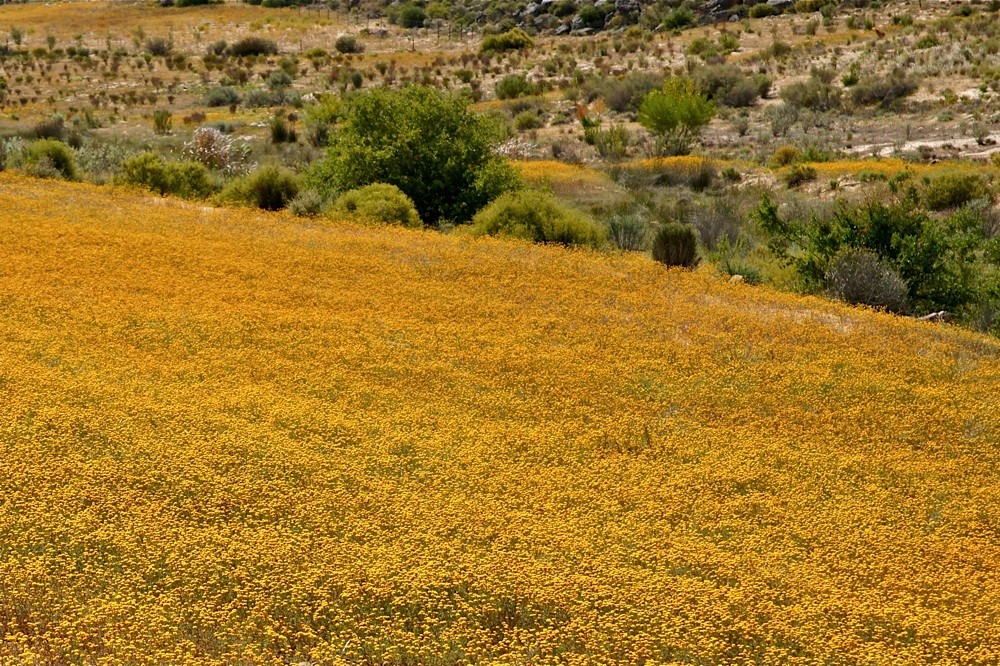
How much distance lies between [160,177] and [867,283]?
17.7 metres

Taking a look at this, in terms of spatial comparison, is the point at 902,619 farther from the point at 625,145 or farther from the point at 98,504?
the point at 625,145

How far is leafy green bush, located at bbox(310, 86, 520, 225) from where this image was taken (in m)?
29.2

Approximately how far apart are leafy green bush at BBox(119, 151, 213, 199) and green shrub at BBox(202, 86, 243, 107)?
90.7 ft

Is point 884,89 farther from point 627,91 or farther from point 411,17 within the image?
point 411,17

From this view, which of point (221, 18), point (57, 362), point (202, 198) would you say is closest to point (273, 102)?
point (202, 198)

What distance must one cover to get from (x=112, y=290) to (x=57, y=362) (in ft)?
11.1

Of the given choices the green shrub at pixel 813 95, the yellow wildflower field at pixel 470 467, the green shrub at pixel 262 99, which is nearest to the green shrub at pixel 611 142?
the green shrub at pixel 813 95

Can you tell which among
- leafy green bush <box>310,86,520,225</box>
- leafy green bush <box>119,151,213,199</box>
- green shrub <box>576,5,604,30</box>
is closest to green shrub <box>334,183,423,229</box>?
leafy green bush <box>310,86,520,225</box>

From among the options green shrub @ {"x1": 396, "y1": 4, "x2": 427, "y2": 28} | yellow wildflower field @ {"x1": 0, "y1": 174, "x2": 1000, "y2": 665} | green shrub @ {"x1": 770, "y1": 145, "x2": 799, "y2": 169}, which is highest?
green shrub @ {"x1": 396, "y1": 4, "x2": 427, "y2": 28}

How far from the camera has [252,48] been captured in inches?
2975

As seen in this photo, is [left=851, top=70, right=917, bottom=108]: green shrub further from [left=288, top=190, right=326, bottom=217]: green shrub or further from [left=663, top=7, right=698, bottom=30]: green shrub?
[left=288, top=190, right=326, bottom=217]: green shrub

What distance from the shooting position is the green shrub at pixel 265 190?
28.8 m

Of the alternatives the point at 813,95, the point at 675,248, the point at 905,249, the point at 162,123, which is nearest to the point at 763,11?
the point at 813,95

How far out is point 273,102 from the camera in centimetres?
5638
